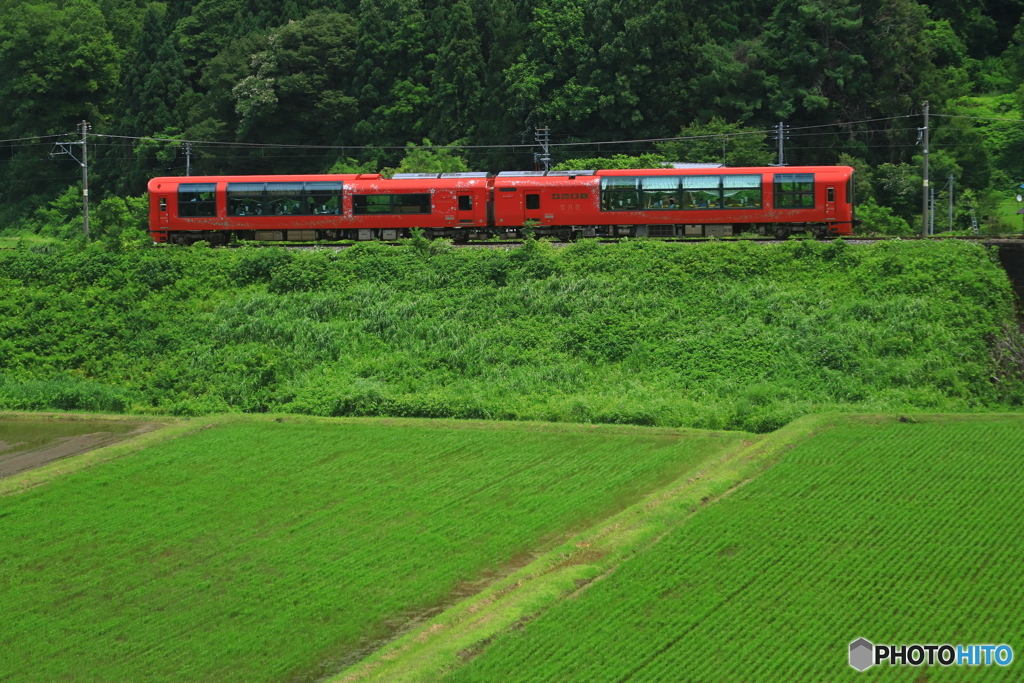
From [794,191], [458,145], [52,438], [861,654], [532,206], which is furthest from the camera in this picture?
[458,145]

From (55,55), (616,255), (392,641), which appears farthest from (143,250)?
(55,55)

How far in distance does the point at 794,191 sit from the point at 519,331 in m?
11.2

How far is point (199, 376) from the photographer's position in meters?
26.2

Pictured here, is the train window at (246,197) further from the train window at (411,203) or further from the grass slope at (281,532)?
the grass slope at (281,532)

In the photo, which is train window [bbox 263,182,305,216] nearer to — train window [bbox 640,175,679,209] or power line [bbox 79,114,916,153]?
train window [bbox 640,175,679,209]

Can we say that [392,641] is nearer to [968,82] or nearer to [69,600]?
[69,600]

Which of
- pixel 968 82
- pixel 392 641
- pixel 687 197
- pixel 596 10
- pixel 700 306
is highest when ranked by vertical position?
pixel 596 10

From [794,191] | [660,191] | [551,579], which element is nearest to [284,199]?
[660,191]

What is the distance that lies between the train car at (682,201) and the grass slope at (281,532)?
13609 mm

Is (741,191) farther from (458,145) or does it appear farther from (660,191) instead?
(458,145)

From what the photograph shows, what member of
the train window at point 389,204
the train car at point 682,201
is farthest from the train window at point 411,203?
the train car at point 682,201

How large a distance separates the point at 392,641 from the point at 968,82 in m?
52.2

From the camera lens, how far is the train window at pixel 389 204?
3512cm

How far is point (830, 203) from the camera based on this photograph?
1325 inches
